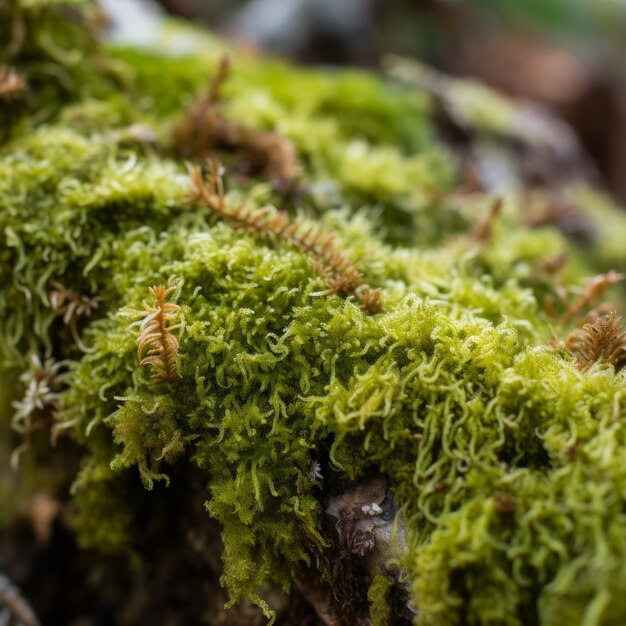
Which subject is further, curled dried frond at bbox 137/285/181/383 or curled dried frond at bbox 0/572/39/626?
curled dried frond at bbox 0/572/39/626

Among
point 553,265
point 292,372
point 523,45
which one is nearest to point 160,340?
point 292,372

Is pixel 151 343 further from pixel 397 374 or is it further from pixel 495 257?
pixel 495 257

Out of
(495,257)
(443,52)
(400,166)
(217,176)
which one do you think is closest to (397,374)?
(217,176)

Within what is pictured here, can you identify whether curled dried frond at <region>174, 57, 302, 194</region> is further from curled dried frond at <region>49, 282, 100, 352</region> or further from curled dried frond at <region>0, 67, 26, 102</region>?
curled dried frond at <region>49, 282, 100, 352</region>

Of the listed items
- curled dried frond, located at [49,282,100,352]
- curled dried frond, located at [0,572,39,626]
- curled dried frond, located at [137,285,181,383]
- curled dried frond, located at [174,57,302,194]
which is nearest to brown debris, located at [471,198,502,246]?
curled dried frond, located at [174,57,302,194]

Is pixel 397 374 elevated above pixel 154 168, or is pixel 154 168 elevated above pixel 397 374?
A: pixel 397 374
